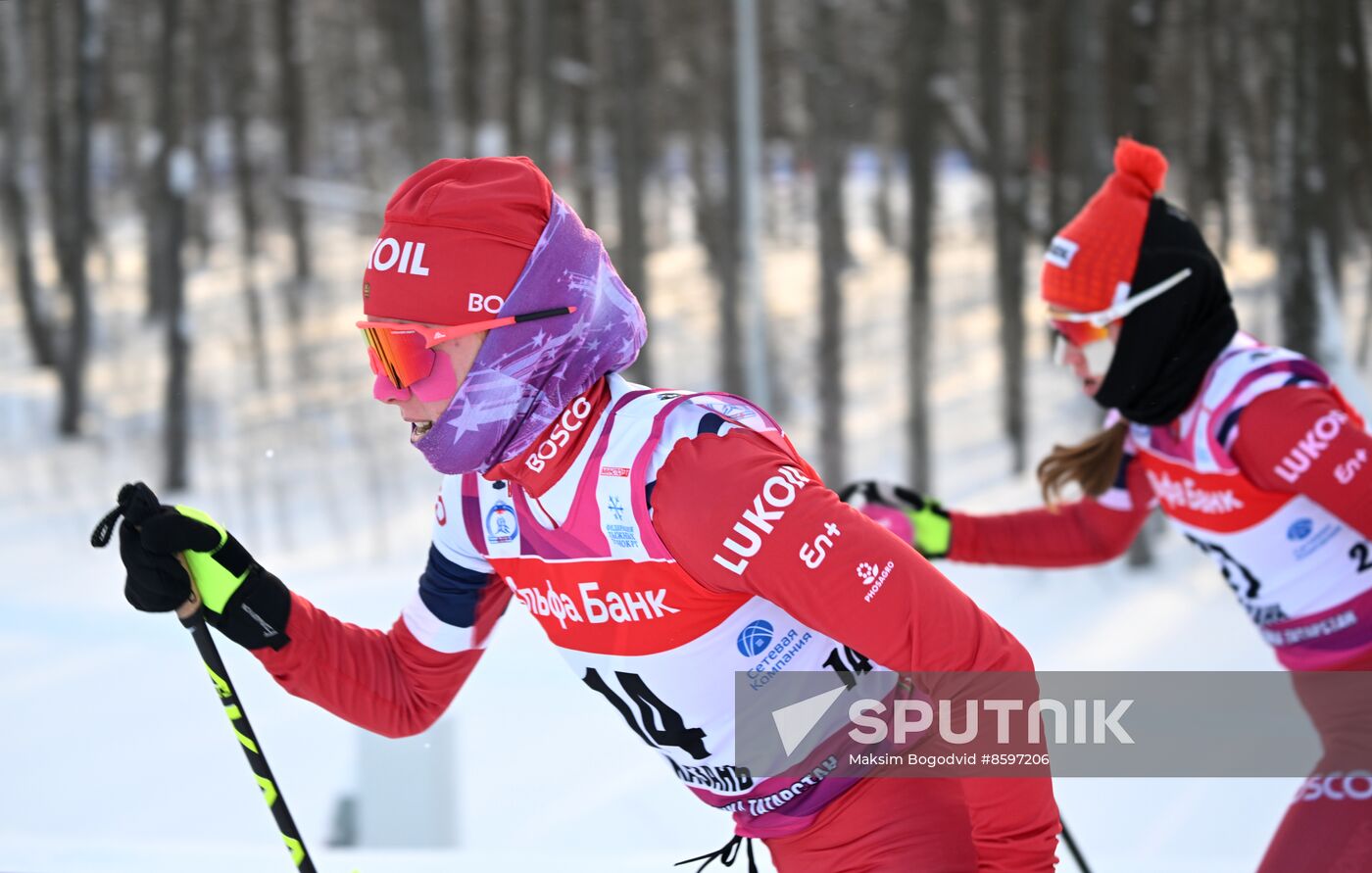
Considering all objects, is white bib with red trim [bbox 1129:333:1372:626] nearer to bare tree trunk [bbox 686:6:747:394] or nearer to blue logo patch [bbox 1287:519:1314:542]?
blue logo patch [bbox 1287:519:1314:542]

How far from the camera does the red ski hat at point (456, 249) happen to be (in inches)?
77.0

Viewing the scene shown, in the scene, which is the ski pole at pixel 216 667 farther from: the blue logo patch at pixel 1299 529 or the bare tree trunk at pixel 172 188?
the bare tree trunk at pixel 172 188

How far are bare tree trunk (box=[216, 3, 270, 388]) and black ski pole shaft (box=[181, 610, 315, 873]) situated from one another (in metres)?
11.3

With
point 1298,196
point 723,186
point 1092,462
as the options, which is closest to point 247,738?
point 1092,462

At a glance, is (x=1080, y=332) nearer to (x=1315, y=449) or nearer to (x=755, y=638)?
(x=1315, y=449)

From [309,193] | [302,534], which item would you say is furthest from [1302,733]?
[309,193]

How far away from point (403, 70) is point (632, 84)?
2775 mm

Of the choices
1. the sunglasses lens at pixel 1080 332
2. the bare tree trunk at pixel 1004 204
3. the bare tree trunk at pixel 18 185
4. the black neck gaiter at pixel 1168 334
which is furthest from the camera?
the bare tree trunk at pixel 18 185

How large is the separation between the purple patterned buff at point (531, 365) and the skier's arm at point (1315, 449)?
4.82 feet

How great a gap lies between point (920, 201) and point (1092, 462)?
22.3ft

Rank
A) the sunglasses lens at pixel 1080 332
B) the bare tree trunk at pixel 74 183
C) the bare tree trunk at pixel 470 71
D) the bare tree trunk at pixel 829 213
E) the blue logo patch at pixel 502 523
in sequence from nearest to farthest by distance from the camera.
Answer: the blue logo patch at pixel 502 523 → the sunglasses lens at pixel 1080 332 → the bare tree trunk at pixel 829 213 → the bare tree trunk at pixel 74 183 → the bare tree trunk at pixel 470 71

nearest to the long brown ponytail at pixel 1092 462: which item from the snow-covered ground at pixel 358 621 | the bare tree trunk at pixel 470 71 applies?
the snow-covered ground at pixel 358 621

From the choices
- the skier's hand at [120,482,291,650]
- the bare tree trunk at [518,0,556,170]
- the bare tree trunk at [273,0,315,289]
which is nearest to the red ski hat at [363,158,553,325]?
the skier's hand at [120,482,291,650]

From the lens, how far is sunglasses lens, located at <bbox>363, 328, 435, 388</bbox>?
1.96 metres
